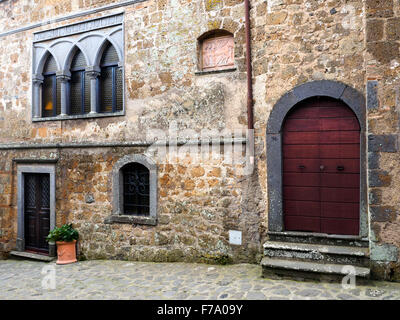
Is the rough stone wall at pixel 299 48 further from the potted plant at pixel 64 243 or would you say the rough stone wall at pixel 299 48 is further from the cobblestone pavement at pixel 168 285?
the potted plant at pixel 64 243

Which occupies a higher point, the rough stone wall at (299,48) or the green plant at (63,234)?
the rough stone wall at (299,48)

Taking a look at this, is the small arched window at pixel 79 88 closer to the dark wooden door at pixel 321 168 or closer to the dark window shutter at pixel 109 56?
the dark window shutter at pixel 109 56

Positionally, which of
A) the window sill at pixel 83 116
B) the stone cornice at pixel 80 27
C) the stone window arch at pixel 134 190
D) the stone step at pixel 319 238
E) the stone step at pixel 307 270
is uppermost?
the stone cornice at pixel 80 27

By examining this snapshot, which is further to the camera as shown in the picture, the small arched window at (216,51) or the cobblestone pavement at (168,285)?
the small arched window at (216,51)

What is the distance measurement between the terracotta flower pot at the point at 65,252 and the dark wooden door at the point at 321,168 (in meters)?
4.43

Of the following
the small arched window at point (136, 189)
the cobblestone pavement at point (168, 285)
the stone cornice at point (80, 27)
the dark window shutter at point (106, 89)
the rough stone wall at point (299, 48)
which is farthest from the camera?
the dark window shutter at point (106, 89)

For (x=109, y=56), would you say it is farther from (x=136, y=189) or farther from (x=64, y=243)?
(x=64, y=243)

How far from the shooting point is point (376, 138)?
4293mm

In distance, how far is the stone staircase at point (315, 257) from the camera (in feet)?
14.2

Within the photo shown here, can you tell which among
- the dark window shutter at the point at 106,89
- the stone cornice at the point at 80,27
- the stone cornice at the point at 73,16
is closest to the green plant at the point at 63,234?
the dark window shutter at the point at 106,89

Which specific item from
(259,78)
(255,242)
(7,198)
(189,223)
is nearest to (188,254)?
(189,223)

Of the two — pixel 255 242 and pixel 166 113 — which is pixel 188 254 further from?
pixel 166 113

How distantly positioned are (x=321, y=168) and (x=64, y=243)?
5167 millimetres

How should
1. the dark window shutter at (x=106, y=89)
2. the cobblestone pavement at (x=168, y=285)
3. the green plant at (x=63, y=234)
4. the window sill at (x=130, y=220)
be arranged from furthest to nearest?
the dark window shutter at (x=106, y=89) < the green plant at (x=63, y=234) < the window sill at (x=130, y=220) < the cobblestone pavement at (x=168, y=285)
